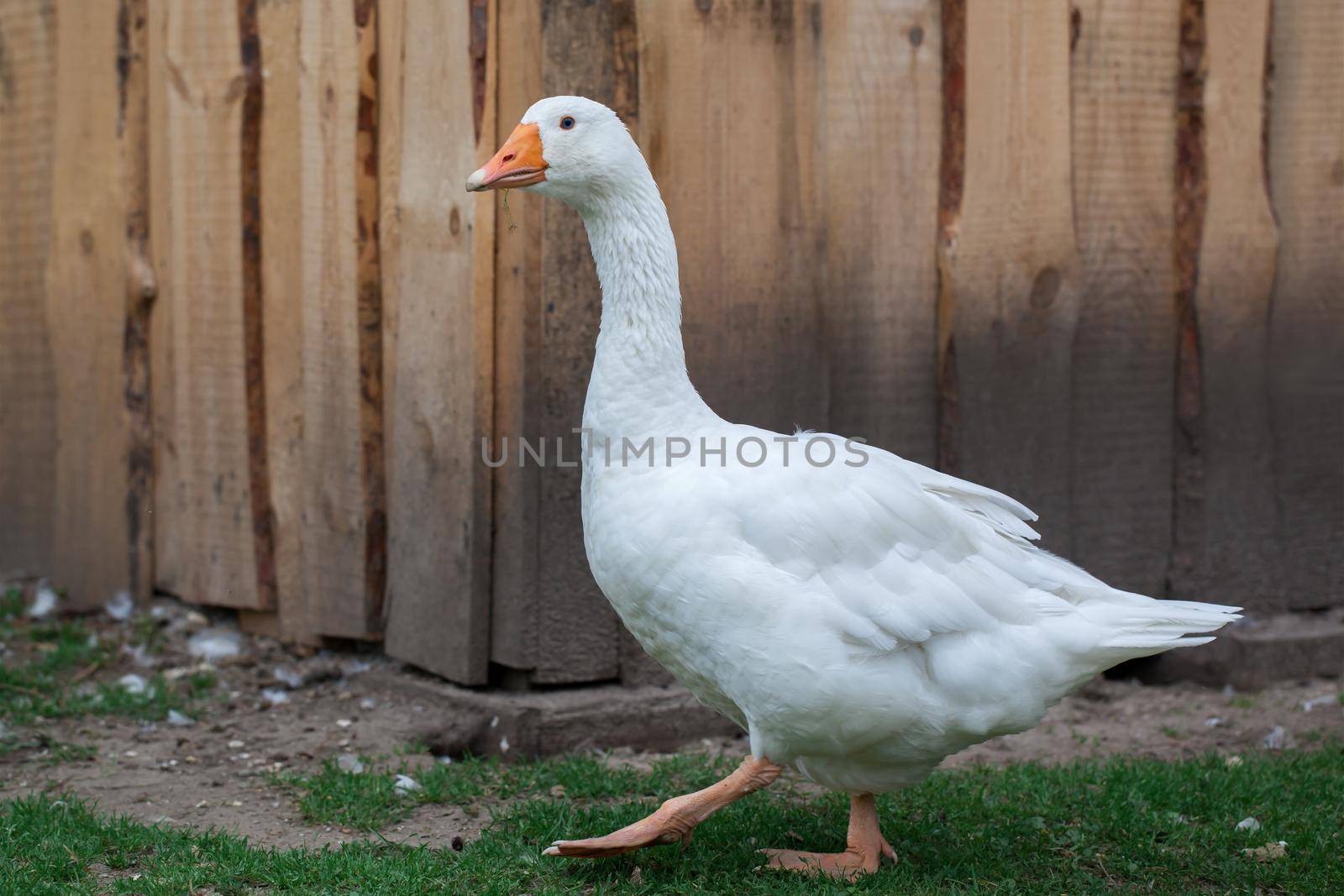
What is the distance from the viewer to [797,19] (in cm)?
489

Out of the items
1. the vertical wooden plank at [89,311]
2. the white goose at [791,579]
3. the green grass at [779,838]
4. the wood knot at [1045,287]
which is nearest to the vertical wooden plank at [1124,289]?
the wood knot at [1045,287]

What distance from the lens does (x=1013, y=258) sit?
17.0 feet

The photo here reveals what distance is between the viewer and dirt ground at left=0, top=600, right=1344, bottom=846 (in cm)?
427

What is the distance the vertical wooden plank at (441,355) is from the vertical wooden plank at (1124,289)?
7.91ft

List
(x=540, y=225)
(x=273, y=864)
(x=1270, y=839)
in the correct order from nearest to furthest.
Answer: (x=273, y=864)
(x=1270, y=839)
(x=540, y=225)

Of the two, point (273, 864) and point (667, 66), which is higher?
point (667, 66)

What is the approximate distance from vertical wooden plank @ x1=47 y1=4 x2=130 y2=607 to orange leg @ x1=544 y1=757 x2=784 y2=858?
3418 millimetres

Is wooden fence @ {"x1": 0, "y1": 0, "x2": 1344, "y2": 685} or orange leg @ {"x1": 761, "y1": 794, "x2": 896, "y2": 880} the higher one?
wooden fence @ {"x1": 0, "y1": 0, "x2": 1344, "y2": 685}

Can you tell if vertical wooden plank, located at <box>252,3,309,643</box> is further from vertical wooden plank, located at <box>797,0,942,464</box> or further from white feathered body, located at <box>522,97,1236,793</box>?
vertical wooden plank, located at <box>797,0,942,464</box>

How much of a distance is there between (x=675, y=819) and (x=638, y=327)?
1420 millimetres

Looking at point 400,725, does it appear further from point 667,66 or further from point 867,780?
point 667,66

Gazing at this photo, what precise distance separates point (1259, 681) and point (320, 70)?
4628 mm

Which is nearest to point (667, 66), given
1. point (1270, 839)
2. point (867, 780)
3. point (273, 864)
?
point (867, 780)

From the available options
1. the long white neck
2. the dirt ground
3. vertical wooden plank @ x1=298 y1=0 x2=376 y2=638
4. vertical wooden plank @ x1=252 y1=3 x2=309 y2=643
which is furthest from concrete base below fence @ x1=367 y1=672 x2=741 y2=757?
the long white neck
